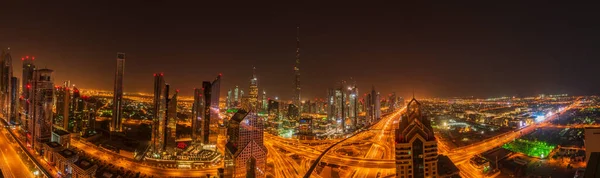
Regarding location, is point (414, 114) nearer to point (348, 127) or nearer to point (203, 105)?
point (203, 105)

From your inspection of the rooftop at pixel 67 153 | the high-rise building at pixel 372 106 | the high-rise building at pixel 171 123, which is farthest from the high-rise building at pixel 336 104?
the rooftop at pixel 67 153

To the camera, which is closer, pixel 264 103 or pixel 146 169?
pixel 146 169

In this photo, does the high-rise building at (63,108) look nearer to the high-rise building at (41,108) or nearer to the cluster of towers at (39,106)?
the cluster of towers at (39,106)

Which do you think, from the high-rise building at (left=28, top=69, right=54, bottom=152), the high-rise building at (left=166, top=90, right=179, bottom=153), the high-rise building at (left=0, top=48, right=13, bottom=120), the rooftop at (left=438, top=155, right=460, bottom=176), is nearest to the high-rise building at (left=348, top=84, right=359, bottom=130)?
the high-rise building at (left=166, top=90, right=179, bottom=153)

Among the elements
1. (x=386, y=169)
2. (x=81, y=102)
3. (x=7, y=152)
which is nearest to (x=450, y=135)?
(x=386, y=169)

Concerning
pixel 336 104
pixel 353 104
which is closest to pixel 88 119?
pixel 336 104

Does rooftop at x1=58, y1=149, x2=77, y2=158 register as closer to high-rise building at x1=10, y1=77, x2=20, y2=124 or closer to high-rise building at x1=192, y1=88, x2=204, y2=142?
high-rise building at x1=192, y1=88, x2=204, y2=142

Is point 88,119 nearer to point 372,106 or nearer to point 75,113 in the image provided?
point 75,113
